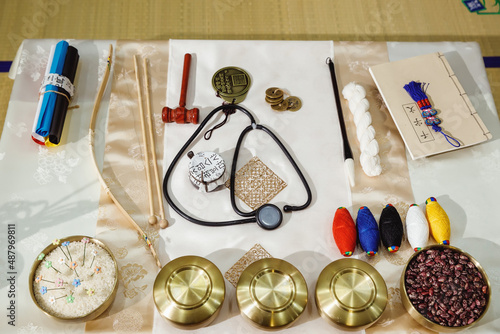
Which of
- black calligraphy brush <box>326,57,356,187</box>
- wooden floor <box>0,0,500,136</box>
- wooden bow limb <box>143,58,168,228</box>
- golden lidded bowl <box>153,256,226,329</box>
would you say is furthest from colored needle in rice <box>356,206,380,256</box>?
wooden floor <box>0,0,500,136</box>

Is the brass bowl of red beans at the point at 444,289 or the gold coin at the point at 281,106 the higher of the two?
the gold coin at the point at 281,106

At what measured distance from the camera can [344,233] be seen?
4.31ft

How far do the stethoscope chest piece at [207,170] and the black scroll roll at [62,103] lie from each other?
0.43 m

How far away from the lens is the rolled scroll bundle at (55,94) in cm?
144

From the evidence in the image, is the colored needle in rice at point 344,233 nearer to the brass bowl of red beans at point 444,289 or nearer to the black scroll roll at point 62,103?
the brass bowl of red beans at point 444,289

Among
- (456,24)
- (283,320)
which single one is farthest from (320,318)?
(456,24)

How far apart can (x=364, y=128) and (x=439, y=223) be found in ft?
1.24

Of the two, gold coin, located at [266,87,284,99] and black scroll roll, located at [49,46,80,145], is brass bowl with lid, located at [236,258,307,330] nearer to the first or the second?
gold coin, located at [266,87,284,99]

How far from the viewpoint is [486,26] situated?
7.15 ft

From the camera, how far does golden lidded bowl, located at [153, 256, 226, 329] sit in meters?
1.15

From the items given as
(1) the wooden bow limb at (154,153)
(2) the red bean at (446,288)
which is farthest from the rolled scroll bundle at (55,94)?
(2) the red bean at (446,288)

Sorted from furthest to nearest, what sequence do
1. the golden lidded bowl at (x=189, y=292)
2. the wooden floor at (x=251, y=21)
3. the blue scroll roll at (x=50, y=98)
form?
1. the wooden floor at (x=251, y=21)
2. the blue scroll roll at (x=50, y=98)
3. the golden lidded bowl at (x=189, y=292)

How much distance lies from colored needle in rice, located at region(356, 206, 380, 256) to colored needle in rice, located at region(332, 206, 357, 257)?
0.02m

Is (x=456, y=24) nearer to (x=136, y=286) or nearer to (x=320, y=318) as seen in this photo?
(x=320, y=318)
